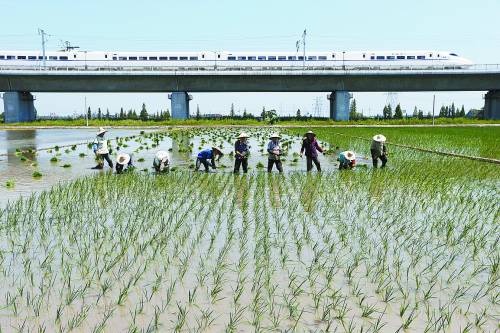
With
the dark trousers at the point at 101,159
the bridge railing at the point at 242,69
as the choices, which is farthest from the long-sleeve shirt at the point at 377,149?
the bridge railing at the point at 242,69

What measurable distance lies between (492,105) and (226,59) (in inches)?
1283

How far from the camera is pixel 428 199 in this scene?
1011 centimetres

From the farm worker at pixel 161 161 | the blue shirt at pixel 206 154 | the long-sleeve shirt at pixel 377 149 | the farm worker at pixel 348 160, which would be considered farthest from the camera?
the long-sleeve shirt at pixel 377 149

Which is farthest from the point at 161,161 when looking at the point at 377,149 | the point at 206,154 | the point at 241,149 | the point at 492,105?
the point at 492,105

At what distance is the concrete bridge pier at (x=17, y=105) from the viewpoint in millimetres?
59188

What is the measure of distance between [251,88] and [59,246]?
5191 cm

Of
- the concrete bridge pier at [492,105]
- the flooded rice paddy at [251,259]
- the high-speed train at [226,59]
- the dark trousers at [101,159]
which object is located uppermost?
the high-speed train at [226,59]

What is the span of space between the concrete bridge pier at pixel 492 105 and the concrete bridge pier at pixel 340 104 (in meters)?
17.4

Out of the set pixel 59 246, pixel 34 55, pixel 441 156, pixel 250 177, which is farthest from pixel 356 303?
pixel 34 55

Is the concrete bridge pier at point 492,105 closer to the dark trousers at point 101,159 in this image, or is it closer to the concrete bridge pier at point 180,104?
the concrete bridge pier at point 180,104

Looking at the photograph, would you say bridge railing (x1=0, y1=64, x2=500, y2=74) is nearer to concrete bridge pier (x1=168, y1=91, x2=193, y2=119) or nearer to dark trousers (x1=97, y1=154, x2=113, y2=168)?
concrete bridge pier (x1=168, y1=91, x2=193, y2=119)

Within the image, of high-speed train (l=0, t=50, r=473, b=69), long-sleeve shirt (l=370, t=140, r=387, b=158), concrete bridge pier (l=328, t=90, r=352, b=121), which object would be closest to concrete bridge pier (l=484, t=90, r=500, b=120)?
high-speed train (l=0, t=50, r=473, b=69)

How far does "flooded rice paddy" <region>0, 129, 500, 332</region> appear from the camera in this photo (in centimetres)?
447

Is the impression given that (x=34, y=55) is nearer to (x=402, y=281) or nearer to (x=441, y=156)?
(x=441, y=156)
